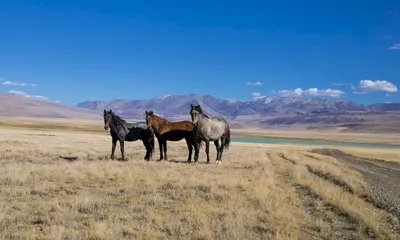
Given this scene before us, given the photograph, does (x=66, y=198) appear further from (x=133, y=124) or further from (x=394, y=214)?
(x=133, y=124)

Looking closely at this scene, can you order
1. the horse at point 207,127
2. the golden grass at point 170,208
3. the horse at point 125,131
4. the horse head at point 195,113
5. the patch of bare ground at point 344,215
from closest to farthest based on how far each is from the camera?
1. the golden grass at point 170,208
2. the patch of bare ground at point 344,215
3. the horse head at point 195,113
4. the horse at point 207,127
5. the horse at point 125,131

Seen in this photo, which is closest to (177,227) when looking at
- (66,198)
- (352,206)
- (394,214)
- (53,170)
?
(66,198)

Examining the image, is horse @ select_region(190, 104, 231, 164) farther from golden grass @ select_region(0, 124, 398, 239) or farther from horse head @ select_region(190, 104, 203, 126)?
golden grass @ select_region(0, 124, 398, 239)

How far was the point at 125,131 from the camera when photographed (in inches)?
926

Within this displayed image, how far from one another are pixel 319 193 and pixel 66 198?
320 inches

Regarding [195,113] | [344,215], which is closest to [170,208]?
[344,215]

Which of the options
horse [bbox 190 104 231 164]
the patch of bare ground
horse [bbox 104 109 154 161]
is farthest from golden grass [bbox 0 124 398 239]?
horse [bbox 104 109 154 161]

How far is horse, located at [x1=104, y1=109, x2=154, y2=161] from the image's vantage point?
2320cm

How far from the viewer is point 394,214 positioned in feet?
36.8

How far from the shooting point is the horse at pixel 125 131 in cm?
2320

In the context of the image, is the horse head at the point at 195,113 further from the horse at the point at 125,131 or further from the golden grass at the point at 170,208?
the golden grass at the point at 170,208

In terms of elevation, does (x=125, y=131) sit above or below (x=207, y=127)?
below

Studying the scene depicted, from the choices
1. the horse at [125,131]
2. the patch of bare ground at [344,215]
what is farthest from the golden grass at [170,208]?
the horse at [125,131]

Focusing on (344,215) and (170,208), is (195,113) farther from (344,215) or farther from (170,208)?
(344,215)
